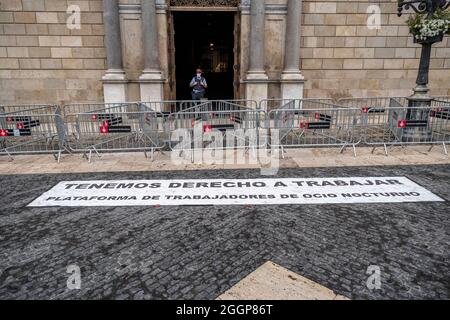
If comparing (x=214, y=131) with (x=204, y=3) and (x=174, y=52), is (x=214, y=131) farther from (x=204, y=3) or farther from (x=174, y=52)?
(x=204, y=3)

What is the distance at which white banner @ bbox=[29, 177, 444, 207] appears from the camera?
5168 millimetres

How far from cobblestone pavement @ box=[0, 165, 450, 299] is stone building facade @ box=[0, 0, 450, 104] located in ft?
24.7

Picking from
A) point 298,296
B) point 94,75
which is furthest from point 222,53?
point 298,296

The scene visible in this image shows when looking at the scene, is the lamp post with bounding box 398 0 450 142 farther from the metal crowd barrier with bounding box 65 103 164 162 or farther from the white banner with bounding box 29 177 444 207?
the metal crowd barrier with bounding box 65 103 164 162

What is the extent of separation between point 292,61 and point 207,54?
37.8ft

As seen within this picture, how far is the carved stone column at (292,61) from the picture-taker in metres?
11.6

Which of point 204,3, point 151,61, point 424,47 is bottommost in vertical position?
point 151,61

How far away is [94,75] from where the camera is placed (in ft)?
39.3

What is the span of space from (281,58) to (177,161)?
6798 mm

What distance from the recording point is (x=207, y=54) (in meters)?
22.1

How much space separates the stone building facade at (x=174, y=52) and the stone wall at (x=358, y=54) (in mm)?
37

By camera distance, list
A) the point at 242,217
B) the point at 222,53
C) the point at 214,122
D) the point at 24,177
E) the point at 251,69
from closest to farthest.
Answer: the point at 242,217, the point at 24,177, the point at 214,122, the point at 251,69, the point at 222,53

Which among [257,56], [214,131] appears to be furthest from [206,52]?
[214,131]
